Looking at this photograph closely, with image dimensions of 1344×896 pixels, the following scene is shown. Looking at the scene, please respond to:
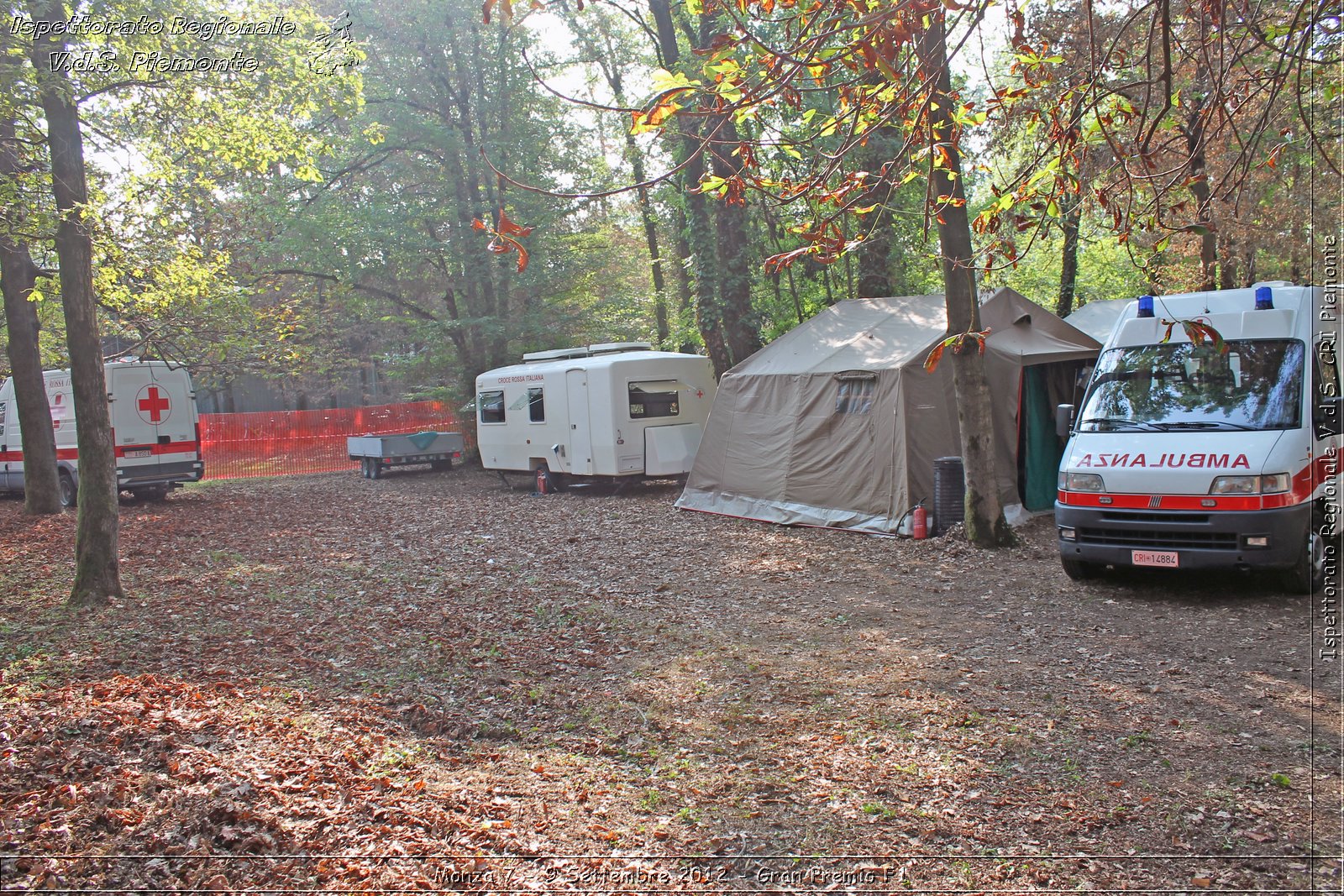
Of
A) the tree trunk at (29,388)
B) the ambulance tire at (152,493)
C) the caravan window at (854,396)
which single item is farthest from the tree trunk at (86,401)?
the ambulance tire at (152,493)

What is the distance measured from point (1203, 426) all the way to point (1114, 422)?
75 cm

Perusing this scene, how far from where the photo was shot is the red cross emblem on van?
677 inches

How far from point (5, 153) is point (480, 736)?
9460 millimetres

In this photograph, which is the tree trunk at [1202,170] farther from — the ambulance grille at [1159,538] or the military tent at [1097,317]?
the military tent at [1097,317]

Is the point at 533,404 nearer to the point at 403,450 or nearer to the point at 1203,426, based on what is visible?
the point at 403,450

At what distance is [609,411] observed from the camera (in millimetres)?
16188

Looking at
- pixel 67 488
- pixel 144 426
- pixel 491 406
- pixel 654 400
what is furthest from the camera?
pixel 491 406

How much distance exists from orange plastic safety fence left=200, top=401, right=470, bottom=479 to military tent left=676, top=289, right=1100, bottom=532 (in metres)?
14.1

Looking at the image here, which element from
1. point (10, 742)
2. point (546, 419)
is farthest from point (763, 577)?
point (546, 419)

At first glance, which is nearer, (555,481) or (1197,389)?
(1197,389)

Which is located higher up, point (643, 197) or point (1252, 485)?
point (643, 197)

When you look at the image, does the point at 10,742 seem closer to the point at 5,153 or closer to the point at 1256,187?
the point at 5,153

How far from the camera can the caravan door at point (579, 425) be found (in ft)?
54.8

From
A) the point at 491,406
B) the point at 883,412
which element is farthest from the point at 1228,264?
the point at 491,406
